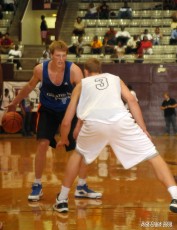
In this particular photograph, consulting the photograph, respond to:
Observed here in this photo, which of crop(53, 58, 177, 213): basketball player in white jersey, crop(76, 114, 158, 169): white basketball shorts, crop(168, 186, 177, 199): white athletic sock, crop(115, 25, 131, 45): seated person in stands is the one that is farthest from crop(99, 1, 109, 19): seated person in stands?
crop(168, 186, 177, 199): white athletic sock

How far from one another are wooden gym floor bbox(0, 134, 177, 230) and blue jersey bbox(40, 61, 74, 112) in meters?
1.11

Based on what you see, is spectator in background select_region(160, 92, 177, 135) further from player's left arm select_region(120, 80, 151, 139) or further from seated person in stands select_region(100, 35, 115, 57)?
player's left arm select_region(120, 80, 151, 139)

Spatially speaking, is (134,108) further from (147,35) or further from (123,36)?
(123,36)

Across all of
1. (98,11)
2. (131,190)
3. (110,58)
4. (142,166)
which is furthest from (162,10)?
(131,190)

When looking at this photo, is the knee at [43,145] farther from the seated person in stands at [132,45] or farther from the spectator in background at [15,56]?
the seated person in stands at [132,45]

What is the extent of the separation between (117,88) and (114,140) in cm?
55

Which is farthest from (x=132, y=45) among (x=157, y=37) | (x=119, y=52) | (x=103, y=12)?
(x=103, y=12)

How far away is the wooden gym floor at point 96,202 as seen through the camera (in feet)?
19.4

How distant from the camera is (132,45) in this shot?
2172cm

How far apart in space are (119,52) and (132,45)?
40.4 inches

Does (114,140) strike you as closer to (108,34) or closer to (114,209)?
(114,209)

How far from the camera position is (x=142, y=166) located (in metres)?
10.2

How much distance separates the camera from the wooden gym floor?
590 centimetres

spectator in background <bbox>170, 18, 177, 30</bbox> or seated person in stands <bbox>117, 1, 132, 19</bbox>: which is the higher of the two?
seated person in stands <bbox>117, 1, 132, 19</bbox>
